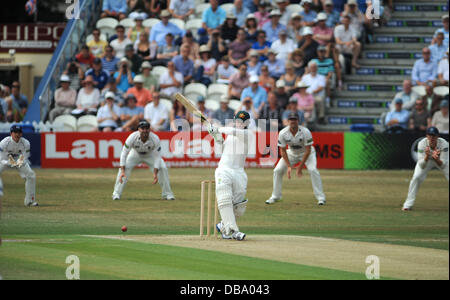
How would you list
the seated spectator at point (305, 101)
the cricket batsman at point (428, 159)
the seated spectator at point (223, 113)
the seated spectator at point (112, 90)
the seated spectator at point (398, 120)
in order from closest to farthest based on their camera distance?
the cricket batsman at point (428, 159) < the seated spectator at point (398, 120) < the seated spectator at point (223, 113) < the seated spectator at point (305, 101) < the seated spectator at point (112, 90)

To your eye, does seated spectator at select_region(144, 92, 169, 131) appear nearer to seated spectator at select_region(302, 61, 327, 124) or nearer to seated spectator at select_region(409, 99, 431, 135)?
seated spectator at select_region(302, 61, 327, 124)

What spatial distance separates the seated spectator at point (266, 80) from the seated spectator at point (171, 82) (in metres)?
2.56

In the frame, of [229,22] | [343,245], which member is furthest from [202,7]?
[343,245]

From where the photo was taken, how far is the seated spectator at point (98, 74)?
27.0m

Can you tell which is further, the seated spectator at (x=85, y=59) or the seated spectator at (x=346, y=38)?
the seated spectator at (x=85, y=59)

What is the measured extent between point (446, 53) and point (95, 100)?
1097 cm

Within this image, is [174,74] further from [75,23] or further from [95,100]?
[75,23]

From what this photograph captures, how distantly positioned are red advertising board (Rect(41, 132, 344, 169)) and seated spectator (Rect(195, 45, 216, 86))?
2.76 m

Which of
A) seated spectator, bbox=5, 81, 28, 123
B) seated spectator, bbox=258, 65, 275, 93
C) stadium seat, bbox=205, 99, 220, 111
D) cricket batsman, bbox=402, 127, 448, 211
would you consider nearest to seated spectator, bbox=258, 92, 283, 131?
seated spectator, bbox=258, 65, 275, 93

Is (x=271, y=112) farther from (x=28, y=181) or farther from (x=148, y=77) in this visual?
(x=28, y=181)

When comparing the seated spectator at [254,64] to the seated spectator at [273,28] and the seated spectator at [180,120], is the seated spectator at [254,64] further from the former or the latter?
the seated spectator at [180,120]

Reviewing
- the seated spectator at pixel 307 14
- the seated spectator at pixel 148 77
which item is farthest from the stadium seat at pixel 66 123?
the seated spectator at pixel 307 14

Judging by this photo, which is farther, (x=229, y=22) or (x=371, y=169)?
(x=229, y=22)

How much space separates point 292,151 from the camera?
1867 cm
